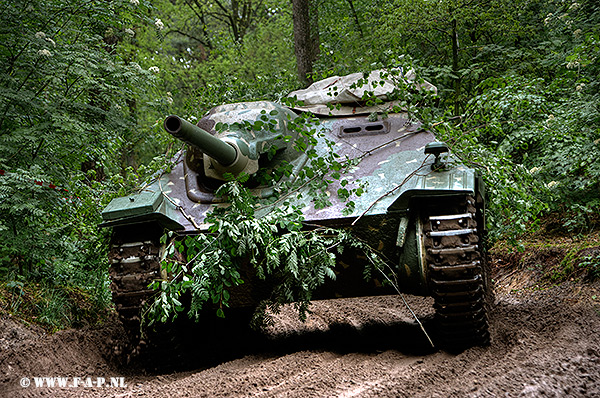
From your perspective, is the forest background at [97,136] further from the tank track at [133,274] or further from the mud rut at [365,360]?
the tank track at [133,274]

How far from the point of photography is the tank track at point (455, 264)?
4199 millimetres

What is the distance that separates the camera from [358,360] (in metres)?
4.58

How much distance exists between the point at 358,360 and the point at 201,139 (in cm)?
201

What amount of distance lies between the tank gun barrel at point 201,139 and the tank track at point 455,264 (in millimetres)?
1633

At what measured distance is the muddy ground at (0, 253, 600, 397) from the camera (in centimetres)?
348

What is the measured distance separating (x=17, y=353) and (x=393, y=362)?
2.79m

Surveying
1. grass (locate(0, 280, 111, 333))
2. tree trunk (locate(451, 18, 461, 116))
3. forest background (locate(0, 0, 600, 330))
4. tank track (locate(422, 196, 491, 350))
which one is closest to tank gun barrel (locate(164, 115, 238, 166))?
forest background (locate(0, 0, 600, 330))

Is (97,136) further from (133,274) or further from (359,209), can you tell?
(359,209)

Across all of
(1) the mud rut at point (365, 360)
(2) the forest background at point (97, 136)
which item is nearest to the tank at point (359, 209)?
(1) the mud rut at point (365, 360)

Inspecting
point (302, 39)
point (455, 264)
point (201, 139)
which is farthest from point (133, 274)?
point (302, 39)

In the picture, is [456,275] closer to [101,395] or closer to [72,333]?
[101,395]

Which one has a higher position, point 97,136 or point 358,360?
point 97,136

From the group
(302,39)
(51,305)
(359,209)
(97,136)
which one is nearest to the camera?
(359,209)

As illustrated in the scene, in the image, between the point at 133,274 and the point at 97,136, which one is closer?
the point at 133,274
